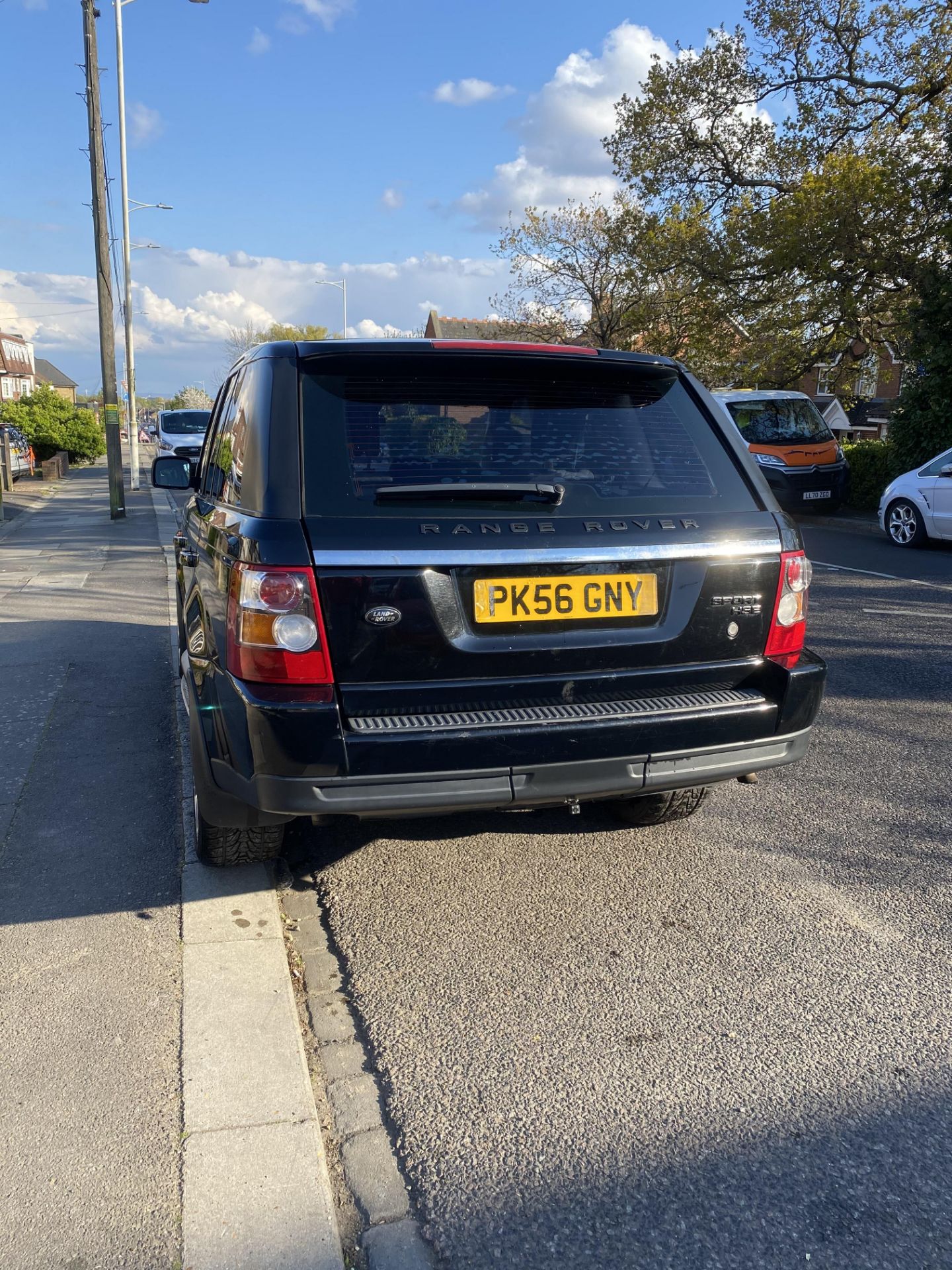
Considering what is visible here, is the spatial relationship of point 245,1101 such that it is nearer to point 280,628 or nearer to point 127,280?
point 280,628

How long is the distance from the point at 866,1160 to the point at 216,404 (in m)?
3.94

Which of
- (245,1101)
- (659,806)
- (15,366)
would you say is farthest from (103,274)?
(15,366)

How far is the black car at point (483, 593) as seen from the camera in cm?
274

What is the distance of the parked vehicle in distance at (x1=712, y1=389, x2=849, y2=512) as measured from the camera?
54.8 feet

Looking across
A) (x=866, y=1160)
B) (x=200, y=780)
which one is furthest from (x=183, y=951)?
(x=866, y=1160)

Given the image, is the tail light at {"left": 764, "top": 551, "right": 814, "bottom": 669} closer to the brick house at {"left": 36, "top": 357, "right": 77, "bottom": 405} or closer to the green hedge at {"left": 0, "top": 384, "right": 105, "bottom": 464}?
the green hedge at {"left": 0, "top": 384, "right": 105, "bottom": 464}

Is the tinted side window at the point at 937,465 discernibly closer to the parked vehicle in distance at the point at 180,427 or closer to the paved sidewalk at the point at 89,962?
the paved sidewalk at the point at 89,962

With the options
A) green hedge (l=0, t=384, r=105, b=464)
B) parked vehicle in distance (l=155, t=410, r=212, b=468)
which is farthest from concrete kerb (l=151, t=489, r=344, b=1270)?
green hedge (l=0, t=384, r=105, b=464)

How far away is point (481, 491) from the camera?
2.92 m

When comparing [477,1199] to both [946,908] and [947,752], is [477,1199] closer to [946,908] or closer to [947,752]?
[946,908]

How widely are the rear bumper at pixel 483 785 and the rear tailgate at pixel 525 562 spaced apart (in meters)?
0.05

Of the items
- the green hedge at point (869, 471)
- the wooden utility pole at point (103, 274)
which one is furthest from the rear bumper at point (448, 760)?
the green hedge at point (869, 471)

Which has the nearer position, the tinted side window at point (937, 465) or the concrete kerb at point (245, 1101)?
the concrete kerb at point (245, 1101)

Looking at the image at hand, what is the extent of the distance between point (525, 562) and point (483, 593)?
0.15 metres
